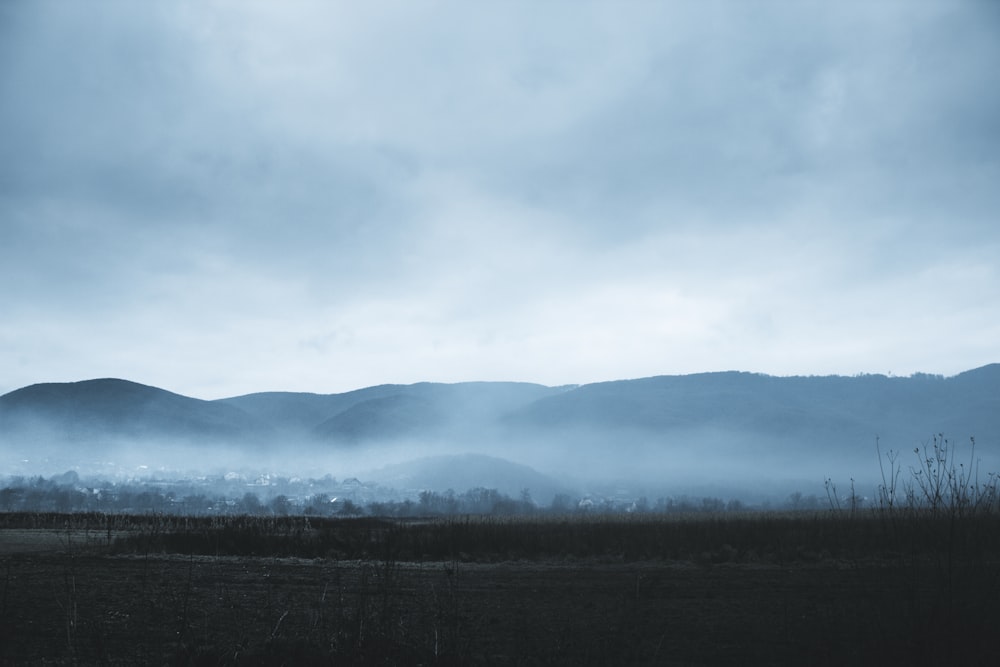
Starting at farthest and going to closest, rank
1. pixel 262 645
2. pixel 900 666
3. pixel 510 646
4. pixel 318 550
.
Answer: pixel 318 550 < pixel 510 646 < pixel 262 645 < pixel 900 666

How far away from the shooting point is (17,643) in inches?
383

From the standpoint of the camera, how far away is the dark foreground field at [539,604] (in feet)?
22.9

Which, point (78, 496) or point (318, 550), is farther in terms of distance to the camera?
point (78, 496)

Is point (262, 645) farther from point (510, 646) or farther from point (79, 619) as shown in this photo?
point (79, 619)

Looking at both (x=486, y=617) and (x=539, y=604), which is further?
(x=539, y=604)

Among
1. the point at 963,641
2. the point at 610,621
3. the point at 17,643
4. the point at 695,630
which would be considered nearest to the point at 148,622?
the point at 17,643

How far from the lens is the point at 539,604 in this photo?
14586mm

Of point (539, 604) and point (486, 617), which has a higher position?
point (486, 617)

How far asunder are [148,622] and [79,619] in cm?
128

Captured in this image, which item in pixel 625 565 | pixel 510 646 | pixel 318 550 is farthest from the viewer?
pixel 318 550

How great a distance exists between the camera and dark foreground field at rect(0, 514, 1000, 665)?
22.9ft

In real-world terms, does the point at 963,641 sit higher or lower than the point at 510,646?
higher

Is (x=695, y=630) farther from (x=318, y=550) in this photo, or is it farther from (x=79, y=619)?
(x=318, y=550)

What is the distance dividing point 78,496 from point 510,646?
554 feet
